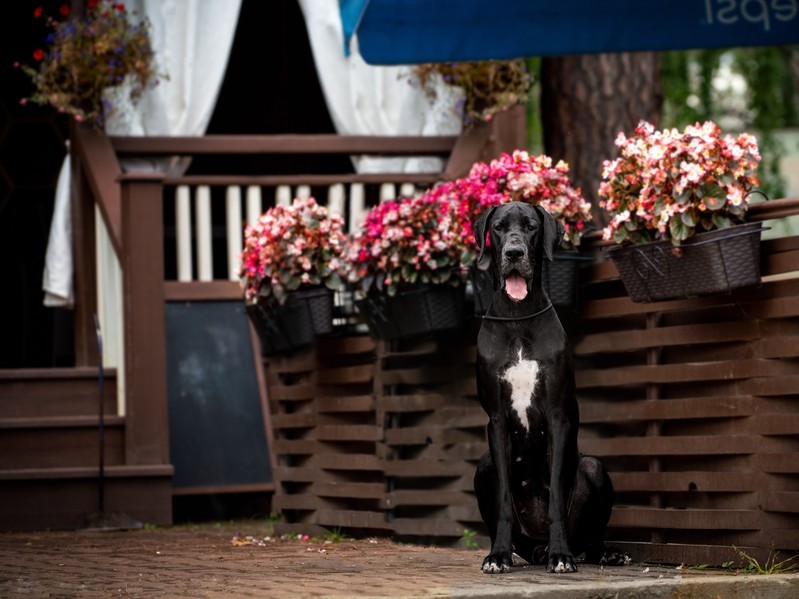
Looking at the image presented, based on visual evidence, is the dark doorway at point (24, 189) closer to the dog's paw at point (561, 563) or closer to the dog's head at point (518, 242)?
the dog's head at point (518, 242)

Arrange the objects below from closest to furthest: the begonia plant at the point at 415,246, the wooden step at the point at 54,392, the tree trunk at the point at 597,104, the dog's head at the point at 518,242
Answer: the dog's head at the point at 518,242
the begonia plant at the point at 415,246
the wooden step at the point at 54,392
the tree trunk at the point at 597,104

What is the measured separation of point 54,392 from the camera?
27.7 feet

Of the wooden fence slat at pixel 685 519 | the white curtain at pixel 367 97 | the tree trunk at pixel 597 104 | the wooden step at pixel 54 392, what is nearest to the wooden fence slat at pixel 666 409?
the wooden fence slat at pixel 685 519

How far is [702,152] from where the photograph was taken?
17.5 ft

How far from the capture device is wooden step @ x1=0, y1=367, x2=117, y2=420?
8367mm

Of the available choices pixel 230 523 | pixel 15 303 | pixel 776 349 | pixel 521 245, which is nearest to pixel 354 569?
pixel 521 245

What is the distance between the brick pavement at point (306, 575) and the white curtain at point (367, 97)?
3.36m

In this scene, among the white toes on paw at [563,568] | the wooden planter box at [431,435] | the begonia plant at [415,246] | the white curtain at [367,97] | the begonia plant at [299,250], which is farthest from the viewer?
the white curtain at [367,97]

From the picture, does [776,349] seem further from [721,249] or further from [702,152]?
[702,152]

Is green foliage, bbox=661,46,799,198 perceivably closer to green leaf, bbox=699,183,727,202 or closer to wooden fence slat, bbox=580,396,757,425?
wooden fence slat, bbox=580,396,757,425

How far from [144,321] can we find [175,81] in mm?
1763

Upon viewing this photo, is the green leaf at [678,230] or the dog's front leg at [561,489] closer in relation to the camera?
the dog's front leg at [561,489]

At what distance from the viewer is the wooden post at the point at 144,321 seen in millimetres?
8133

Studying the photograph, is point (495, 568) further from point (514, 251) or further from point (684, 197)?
point (684, 197)
